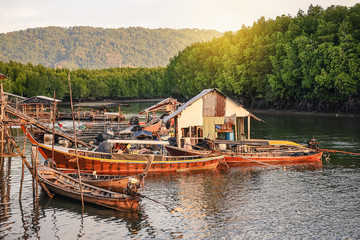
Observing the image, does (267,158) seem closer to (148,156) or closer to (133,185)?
(148,156)

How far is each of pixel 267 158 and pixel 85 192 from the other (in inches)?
727

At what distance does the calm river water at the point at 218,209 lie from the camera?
2122 cm

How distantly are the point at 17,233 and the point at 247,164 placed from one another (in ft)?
71.9

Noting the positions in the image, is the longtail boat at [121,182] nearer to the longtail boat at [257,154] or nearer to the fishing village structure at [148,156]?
the fishing village structure at [148,156]

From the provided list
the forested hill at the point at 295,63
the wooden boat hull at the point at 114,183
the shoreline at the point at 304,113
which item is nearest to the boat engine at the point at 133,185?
the wooden boat hull at the point at 114,183

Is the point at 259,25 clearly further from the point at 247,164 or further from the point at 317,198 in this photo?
the point at 317,198

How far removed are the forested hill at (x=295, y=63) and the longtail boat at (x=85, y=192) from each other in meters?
54.0

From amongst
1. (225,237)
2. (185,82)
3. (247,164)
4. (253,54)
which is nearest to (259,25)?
(253,54)

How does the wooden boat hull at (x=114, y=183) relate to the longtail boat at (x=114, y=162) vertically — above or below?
below

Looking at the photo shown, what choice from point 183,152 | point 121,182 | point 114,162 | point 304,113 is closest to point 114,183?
point 121,182

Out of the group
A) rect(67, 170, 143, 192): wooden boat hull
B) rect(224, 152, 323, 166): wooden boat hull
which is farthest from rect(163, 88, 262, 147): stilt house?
rect(67, 170, 143, 192): wooden boat hull

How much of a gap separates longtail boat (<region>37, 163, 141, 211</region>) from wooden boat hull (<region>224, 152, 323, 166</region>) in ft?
48.1

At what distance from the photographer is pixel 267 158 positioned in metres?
37.4

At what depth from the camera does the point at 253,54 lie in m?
99.6
